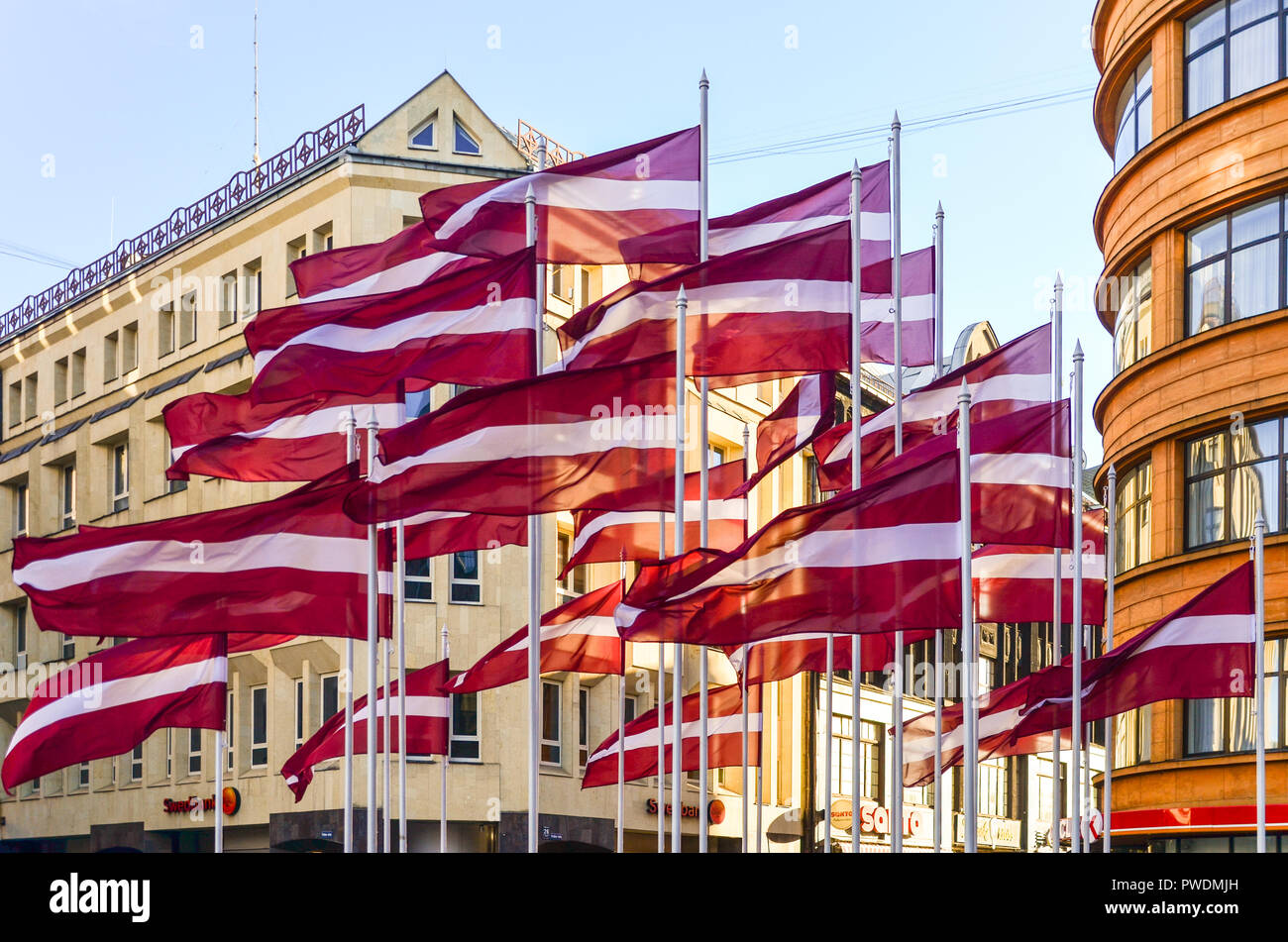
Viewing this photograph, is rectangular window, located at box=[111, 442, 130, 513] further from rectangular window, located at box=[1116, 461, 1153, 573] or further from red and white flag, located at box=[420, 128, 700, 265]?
red and white flag, located at box=[420, 128, 700, 265]

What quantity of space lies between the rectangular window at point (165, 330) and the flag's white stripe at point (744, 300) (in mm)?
39341

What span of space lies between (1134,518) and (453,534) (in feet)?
56.4

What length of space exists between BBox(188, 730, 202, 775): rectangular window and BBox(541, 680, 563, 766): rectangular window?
10659 mm

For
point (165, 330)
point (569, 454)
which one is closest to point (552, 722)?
point (165, 330)

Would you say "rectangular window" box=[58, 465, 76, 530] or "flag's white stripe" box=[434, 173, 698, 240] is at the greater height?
"flag's white stripe" box=[434, 173, 698, 240]

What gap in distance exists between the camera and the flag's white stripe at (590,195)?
2236 cm

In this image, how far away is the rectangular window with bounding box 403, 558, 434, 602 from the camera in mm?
47938

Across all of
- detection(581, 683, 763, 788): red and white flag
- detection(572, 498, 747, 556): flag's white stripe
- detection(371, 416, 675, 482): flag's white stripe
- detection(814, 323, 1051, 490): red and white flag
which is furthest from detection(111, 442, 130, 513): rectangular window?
detection(371, 416, 675, 482): flag's white stripe

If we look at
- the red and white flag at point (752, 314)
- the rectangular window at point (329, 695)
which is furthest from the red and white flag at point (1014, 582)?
the rectangular window at point (329, 695)

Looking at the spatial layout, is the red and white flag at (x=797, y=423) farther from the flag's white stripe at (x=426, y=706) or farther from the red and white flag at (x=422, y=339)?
the flag's white stripe at (x=426, y=706)
